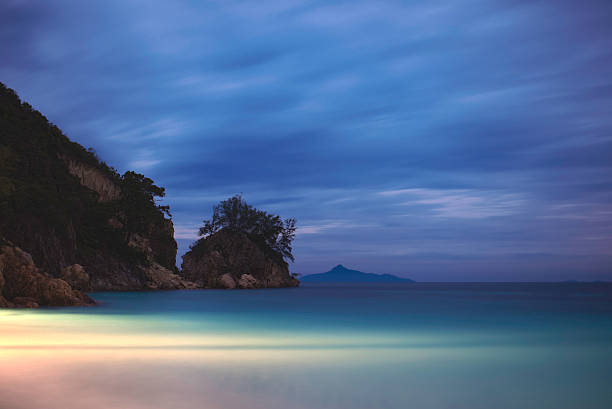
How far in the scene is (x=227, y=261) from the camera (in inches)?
2657

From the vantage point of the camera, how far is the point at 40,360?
8180 mm

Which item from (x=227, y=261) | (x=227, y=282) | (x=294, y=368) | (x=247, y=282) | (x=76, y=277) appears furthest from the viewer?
(x=227, y=261)

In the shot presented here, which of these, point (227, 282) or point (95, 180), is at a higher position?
point (95, 180)

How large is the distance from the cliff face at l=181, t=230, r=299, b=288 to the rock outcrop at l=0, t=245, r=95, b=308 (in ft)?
142

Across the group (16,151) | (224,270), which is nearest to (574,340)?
(16,151)

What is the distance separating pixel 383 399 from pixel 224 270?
6174 cm

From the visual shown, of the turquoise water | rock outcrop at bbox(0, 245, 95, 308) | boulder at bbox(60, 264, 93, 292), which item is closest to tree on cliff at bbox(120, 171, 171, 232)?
boulder at bbox(60, 264, 93, 292)

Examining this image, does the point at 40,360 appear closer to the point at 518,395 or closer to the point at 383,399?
the point at 383,399

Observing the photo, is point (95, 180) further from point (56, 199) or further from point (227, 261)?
point (227, 261)

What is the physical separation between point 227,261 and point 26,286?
155 feet

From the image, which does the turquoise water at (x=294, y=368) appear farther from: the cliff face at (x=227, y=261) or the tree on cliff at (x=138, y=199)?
the cliff face at (x=227, y=261)

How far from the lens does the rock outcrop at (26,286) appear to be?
1950cm

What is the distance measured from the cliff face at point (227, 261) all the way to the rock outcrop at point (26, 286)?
142 ft

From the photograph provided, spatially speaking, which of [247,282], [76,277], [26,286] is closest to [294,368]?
[26,286]
